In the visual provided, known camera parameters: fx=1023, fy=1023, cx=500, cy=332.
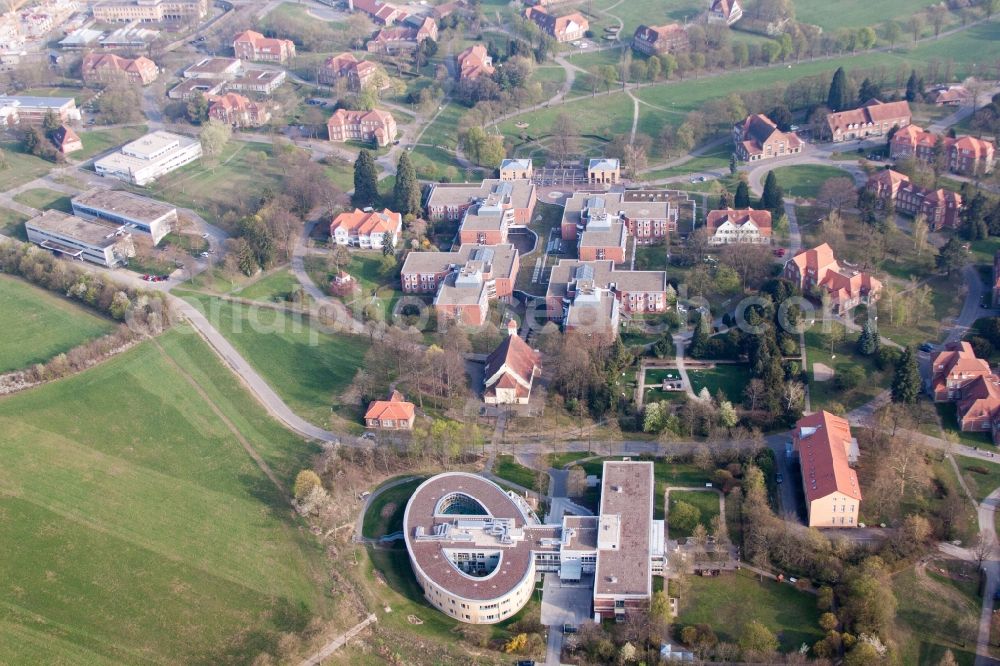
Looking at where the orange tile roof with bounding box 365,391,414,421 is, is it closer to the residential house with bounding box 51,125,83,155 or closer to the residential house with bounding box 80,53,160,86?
the residential house with bounding box 51,125,83,155

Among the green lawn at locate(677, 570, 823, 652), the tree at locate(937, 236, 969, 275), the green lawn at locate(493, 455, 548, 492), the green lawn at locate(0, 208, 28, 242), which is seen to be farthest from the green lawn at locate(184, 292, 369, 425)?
the tree at locate(937, 236, 969, 275)

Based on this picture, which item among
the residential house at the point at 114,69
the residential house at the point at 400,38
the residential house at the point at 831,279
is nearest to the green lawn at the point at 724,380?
the residential house at the point at 831,279

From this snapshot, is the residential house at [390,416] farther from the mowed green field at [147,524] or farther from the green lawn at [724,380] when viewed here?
the green lawn at [724,380]

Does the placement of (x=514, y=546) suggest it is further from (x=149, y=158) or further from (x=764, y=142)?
(x=149, y=158)

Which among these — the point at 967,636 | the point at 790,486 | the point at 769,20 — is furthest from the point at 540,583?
the point at 769,20

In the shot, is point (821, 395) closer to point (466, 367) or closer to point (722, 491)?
point (722, 491)

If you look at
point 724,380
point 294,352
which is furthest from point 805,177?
point 294,352

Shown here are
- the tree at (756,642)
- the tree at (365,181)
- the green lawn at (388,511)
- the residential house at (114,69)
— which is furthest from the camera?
the residential house at (114,69)

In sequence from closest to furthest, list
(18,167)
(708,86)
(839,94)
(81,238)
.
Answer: (81,238)
(18,167)
(839,94)
(708,86)
